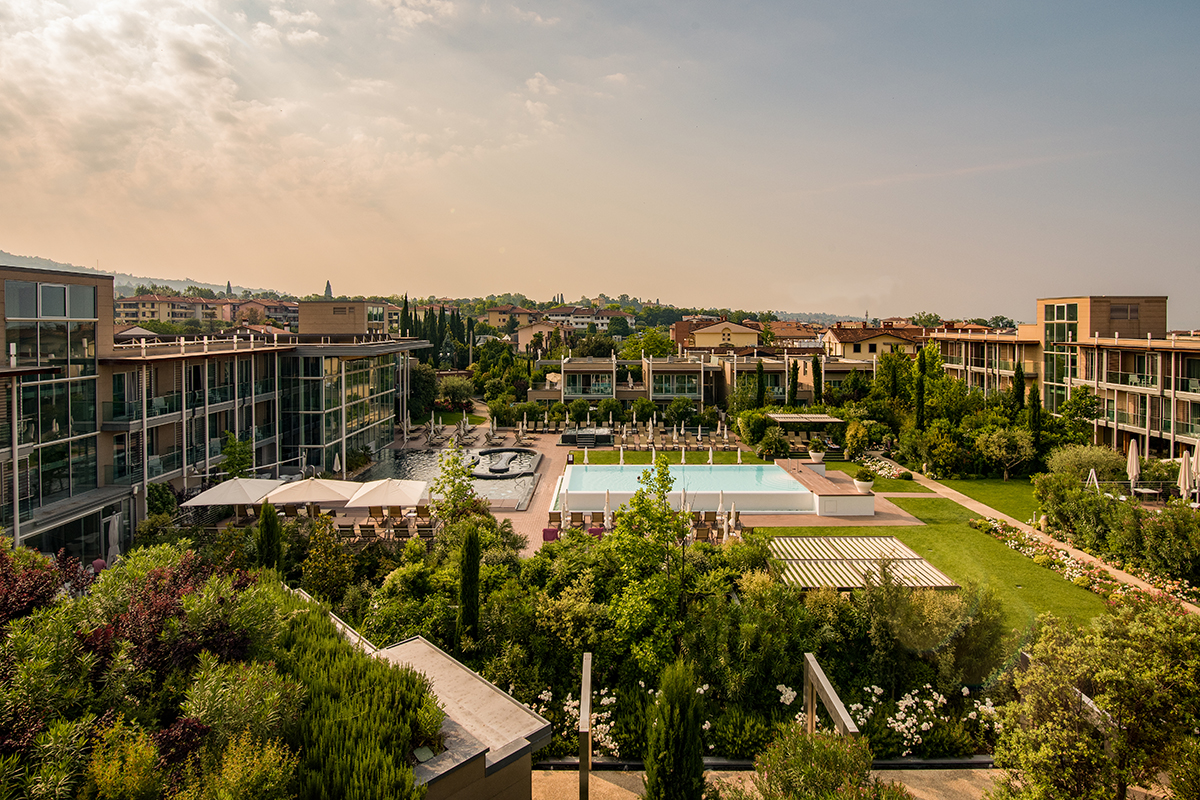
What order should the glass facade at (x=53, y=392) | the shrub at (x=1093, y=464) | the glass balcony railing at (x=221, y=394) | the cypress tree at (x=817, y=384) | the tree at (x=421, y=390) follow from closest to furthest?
1. the glass facade at (x=53, y=392)
2. the glass balcony railing at (x=221, y=394)
3. the shrub at (x=1093, y=464)
4. the cypress tree at (x=817, y=384)
5. the tree at (x=421, y=390)

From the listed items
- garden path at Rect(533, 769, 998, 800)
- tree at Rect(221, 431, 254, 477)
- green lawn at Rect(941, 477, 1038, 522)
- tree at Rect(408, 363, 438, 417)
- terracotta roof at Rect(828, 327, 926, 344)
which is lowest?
garden path at Rect(533, 769, 998, 800)

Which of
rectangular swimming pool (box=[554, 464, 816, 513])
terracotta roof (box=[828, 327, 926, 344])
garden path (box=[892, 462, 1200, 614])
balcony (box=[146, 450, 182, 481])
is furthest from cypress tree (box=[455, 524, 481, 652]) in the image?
terracotta roof (box=[828, 327, 926, 344])

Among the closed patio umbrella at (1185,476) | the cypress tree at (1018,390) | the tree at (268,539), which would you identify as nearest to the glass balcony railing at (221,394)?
the tree at (268,539)

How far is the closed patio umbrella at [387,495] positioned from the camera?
56.6ft

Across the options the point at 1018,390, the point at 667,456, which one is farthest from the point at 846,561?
the point at 1018,390

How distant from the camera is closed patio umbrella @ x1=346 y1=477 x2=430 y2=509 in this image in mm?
17250

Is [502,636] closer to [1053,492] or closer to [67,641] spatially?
[67,641]

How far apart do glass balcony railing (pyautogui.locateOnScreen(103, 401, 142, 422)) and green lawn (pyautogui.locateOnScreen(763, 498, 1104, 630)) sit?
57.6 feet

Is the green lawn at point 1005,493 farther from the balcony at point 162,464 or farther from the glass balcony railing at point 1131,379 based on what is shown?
the balcony at point 162,464

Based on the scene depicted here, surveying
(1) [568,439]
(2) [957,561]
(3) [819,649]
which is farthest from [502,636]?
(1) [568,439]

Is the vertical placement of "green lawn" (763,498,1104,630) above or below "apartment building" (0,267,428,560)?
below

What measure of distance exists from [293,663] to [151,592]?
162cm

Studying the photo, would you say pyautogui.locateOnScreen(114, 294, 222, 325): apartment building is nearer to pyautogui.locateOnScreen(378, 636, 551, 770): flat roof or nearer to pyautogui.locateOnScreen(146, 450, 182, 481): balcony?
pyautogui.locateOnScreen(146, 450, 182, 481): balcony

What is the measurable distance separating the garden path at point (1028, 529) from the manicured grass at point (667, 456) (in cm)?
667
